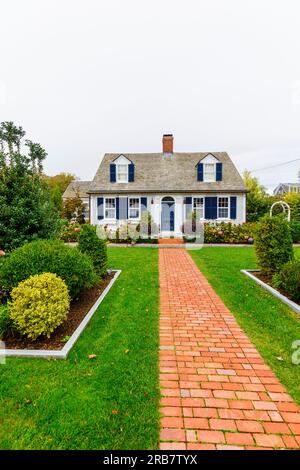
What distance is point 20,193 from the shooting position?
6852 mm

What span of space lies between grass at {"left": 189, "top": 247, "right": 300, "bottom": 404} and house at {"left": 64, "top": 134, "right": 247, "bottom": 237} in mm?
9767

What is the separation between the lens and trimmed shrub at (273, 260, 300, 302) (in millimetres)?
5320

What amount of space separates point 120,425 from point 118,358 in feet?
3.50

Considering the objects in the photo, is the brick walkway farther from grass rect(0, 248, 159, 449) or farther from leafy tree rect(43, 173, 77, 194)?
leafy tree rect(43, 173, 77, 194)

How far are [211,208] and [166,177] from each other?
4.04 meters

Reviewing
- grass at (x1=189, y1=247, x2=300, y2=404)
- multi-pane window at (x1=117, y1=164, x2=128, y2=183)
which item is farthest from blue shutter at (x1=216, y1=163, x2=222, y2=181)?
grass at (x1=189, y1=247, x2=300, y2=404)

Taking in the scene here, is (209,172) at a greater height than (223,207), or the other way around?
(209,172)

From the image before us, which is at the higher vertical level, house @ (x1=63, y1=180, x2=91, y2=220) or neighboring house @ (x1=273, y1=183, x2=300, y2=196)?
neighboring house @ (x1=273, y1=183, x2=300, y2=196)

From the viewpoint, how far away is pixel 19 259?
473cm

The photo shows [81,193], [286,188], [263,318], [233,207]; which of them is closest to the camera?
[263,318]

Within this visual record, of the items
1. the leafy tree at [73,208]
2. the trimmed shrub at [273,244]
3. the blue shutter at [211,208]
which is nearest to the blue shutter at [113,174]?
the blue shutter at [211,208]

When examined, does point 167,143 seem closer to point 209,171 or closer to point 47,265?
point 209,171

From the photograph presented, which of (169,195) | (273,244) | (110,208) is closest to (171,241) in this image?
(169,195)

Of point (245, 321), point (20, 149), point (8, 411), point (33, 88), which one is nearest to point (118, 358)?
point (8, 411)
